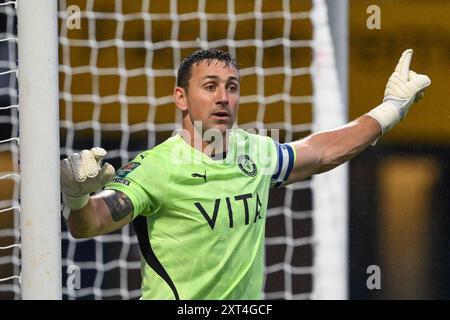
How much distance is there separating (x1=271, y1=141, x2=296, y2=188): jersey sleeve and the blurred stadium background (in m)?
0.87

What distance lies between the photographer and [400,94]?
4582mm

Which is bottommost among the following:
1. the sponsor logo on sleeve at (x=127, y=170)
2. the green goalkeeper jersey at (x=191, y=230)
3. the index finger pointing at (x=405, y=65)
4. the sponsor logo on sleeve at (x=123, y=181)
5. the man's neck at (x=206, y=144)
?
the green goalkeeper jersey at (x=191, y=230)

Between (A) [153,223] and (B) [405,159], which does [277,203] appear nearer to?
(B) [405,159]

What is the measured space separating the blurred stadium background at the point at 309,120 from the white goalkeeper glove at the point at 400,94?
0.61 meters

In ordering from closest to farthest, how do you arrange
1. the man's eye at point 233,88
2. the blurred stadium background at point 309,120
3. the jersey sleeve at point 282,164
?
the man's eye at point 233,88 < the jersey sleeve at point 282,164 < the blurred stadium background at point 309,120

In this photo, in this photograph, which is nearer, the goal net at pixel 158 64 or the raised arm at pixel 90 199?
the raised arm at pixel 90 199

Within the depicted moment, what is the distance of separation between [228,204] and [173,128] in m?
1.99

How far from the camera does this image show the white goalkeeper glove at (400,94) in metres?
4.56

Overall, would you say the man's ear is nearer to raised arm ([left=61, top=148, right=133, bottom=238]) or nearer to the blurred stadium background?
raised arm ([left=61, top=148, right=133, bottom=238])

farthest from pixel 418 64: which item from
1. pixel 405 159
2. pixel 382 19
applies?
pixel 405 159

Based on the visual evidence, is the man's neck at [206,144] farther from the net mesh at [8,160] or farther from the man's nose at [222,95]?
the net mesh at [8,160]

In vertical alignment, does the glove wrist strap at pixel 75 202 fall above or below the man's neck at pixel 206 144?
below

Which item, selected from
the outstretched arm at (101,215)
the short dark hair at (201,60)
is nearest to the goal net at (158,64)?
the short dark hair at (201,60)

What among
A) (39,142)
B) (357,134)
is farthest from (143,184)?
(357,134)
